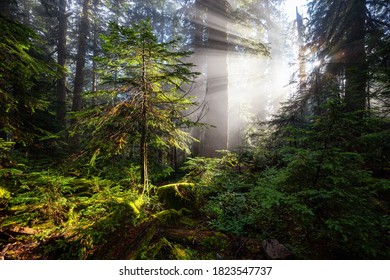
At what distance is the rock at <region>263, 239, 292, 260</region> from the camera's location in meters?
3.15

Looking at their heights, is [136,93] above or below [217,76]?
below

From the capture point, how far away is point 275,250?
3225mm

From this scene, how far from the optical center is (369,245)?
266 cm

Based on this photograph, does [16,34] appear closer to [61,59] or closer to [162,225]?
[162,225]

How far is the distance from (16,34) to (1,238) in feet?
12.3

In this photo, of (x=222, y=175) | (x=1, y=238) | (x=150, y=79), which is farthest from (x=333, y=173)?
(x=1, y=238)

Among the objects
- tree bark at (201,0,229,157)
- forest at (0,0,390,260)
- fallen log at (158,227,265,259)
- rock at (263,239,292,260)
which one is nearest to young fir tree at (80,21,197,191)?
forest at (0,0,390,260)

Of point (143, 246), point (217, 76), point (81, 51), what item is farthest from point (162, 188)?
point (81, 51)

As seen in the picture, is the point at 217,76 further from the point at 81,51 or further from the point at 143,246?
the point at 81,51

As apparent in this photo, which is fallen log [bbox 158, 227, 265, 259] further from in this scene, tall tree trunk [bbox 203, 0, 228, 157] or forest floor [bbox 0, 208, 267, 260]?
tall tree trunk [bbox 203, 0, 228, 157]

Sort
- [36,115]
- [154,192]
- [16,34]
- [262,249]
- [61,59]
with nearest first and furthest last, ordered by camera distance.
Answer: [262,249] < [16,34] < [154,192] < [36,115] < [61,59]

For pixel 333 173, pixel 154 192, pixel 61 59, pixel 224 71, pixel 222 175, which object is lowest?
pixel 154 192

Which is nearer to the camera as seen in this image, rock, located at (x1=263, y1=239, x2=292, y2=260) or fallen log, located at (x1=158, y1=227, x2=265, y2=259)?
rock, located at (x1=263, y1=239, x2=292, y2=260)

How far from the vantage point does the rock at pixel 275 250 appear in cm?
315
